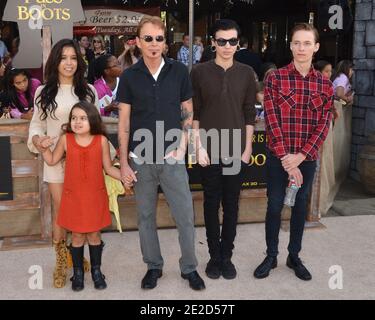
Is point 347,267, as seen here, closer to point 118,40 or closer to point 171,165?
point 171,165

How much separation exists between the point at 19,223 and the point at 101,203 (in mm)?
1496

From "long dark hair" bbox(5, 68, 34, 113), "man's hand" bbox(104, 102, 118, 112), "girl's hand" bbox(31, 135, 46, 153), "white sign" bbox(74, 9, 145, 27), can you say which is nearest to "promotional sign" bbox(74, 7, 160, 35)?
"white sign" bbox(74, 9, 145, 27)

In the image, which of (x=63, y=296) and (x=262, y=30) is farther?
(x=262, y=30)

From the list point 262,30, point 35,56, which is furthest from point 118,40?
point 35,56

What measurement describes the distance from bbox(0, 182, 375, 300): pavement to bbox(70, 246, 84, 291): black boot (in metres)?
0.06

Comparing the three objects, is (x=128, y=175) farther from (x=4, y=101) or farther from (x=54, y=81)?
(x=4, y=101)

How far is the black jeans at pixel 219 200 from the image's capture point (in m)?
3.62

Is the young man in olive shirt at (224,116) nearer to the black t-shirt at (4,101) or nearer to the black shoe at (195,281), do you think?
the black shoe at (195,281)

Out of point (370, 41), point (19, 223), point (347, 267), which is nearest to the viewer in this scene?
point (347, 267)

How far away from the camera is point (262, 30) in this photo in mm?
16391

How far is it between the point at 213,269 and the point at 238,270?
273 mm

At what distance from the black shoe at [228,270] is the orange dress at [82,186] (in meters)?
1.03

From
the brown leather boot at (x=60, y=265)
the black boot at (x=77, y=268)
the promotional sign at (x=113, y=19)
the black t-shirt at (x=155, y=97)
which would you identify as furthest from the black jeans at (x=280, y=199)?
the promotional sign at (x=113, y=19)
